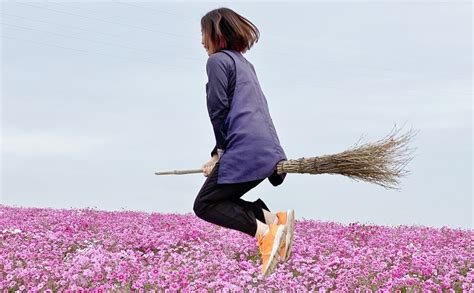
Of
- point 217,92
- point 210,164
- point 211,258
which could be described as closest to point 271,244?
point 210,164

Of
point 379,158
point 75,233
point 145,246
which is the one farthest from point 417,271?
point 75,233

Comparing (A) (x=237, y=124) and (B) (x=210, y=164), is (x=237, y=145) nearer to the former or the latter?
(A) (x=237, y=124)

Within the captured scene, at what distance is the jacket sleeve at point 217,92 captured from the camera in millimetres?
6031

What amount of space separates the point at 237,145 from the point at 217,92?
1.68 feet

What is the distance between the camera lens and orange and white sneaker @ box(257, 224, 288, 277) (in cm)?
609

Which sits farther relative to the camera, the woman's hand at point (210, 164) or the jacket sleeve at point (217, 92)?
the woman's hand at point (210, 164)

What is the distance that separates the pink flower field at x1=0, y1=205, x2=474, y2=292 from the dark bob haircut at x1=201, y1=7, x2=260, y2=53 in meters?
2.18

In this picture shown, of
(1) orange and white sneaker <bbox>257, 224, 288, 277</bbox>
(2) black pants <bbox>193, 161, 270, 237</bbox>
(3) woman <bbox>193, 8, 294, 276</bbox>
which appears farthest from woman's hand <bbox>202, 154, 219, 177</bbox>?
(1) orange and white sneaker <bbox>257, 224, 288, 277</bbox>

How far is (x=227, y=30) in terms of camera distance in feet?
20.9

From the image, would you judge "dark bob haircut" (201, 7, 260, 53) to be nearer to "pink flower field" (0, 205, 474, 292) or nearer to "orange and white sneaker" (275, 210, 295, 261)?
"orange and white sneaker" (275, 210, 295, 261)

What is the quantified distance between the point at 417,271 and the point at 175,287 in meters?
2.82

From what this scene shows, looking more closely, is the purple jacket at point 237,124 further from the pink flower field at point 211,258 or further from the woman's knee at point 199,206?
the pink flower field at point 211,258

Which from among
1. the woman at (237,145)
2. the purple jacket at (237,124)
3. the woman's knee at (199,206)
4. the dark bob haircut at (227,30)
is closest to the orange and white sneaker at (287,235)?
the woman at (237,145)

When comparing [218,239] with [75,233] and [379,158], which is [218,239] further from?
[379,158]
